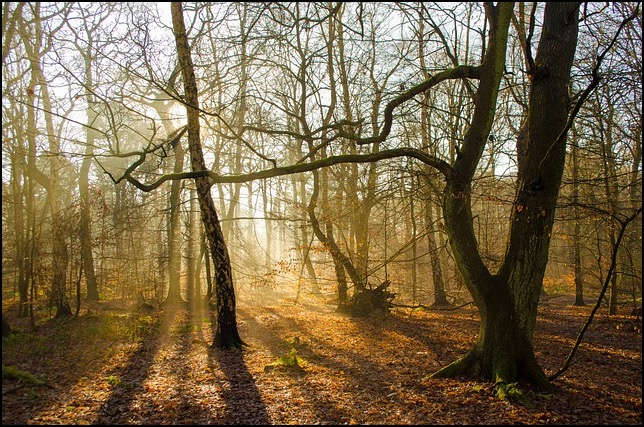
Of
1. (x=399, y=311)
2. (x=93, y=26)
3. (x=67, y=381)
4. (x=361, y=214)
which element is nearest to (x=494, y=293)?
(x=67, y=381)

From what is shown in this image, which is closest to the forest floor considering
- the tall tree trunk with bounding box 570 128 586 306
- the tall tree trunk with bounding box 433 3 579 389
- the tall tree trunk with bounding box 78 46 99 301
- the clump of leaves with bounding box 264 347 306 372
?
the clump of leaves with bounding box 264 347 306 372

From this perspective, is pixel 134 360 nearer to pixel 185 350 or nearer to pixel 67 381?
pixel 185 350

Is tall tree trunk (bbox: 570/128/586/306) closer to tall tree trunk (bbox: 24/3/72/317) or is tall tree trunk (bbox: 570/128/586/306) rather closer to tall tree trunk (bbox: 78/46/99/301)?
tall tree trunk (bbox: 78/46/99/301)

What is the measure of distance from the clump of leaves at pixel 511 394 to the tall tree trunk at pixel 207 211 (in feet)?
16.3

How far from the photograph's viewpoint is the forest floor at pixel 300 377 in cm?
451

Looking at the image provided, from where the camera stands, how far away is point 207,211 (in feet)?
26.2

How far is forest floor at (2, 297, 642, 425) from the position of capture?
4512 mm

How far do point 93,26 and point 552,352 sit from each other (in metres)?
15.9

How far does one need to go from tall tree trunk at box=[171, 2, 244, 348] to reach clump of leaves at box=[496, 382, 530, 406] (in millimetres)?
4980

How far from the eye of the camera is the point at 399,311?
42.5 ft

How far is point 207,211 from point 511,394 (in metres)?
5.84

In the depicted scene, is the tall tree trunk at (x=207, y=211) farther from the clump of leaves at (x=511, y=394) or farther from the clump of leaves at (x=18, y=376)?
the clump of leaves at (x=511, y=394)

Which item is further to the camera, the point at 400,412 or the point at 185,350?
the point at 185,350

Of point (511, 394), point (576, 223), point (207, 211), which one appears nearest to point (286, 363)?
point (207, 211)
